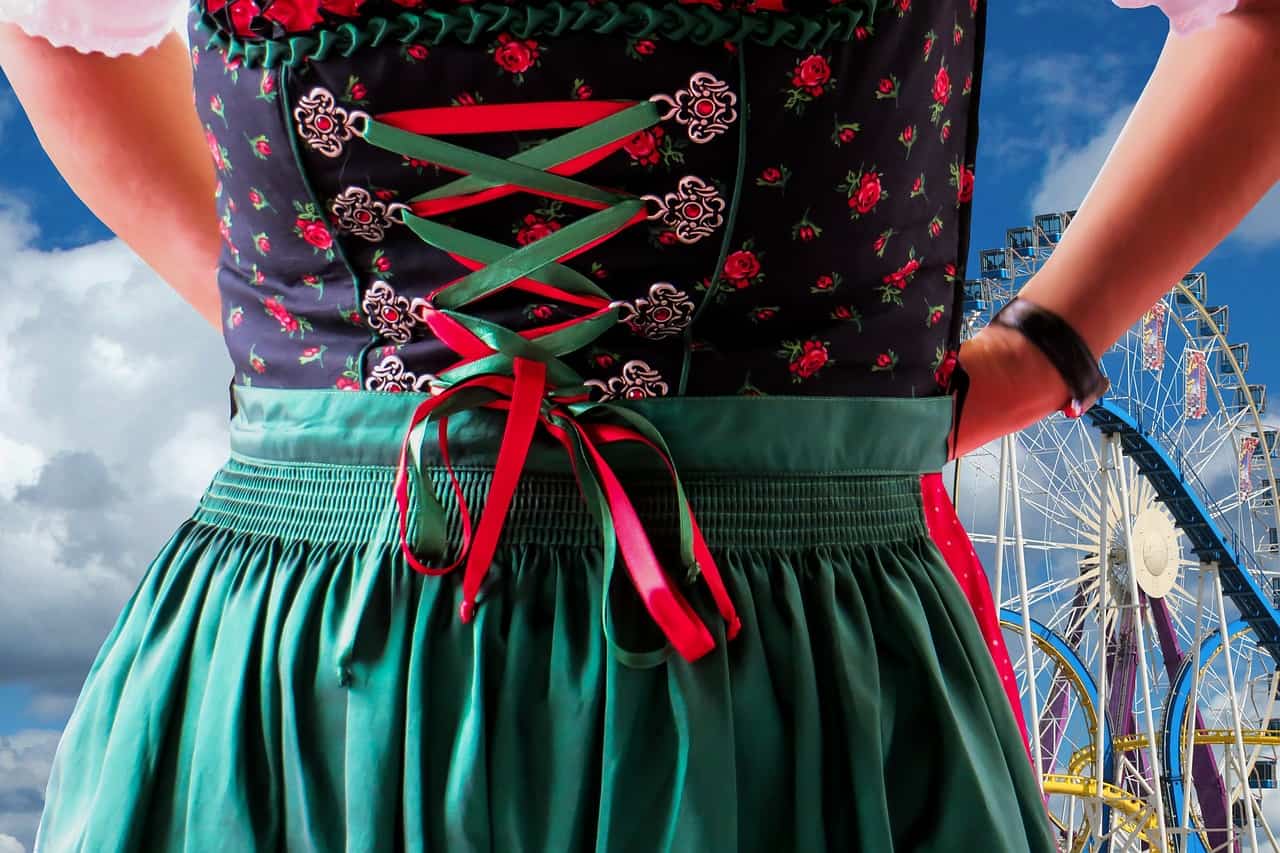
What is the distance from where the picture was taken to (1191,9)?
713mm

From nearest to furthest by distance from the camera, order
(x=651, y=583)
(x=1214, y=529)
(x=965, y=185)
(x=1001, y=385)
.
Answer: (x=651, y=583) < (x=965, y=185) < (x=1001, y=385) < (x=1214, y=529)

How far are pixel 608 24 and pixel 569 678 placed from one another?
Answer: 27 centimetres

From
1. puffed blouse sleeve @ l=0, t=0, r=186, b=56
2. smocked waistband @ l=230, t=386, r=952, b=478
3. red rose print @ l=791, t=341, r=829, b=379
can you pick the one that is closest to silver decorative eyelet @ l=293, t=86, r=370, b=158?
smocked waistband @ l=230, t=386, r=952, b=478

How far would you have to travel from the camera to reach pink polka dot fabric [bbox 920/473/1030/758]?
25.2 inches

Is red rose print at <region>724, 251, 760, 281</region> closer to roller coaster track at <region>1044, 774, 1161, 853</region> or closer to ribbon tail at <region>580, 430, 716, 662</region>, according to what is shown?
ribbon tail at <region>580, 430, 716, 662</region>

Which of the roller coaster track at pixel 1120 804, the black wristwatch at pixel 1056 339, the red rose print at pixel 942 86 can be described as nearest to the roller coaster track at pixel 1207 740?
the roller coaster track at pixel 1120 804

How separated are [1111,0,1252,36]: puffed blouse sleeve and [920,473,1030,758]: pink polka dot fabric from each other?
32cm

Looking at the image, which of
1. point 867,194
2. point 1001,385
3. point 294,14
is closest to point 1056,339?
point 1001,385

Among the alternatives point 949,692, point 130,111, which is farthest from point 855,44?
point 130,111

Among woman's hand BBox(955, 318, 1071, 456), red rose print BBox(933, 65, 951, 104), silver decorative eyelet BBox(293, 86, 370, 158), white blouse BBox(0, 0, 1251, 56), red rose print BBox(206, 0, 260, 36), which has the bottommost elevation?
woman's hand BBox(955, 318, 1071, 456)

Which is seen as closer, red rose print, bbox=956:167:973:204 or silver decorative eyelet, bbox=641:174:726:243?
silver decorative eyelet, bbox=641:174:726:243

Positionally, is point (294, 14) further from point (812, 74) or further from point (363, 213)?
point (812, 74)

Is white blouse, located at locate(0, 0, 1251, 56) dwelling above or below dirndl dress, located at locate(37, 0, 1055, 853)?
above

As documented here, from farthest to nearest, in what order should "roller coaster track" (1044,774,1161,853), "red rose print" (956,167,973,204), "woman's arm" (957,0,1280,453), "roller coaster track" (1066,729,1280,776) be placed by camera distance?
1. "roller coaster track" (1066,729,1280,776)
2. "roller coaster track" (1044,774,1161,853)
3. "woman's arm" (957,0,1280,453)
4. "red rose print" (956,167,973,204)
